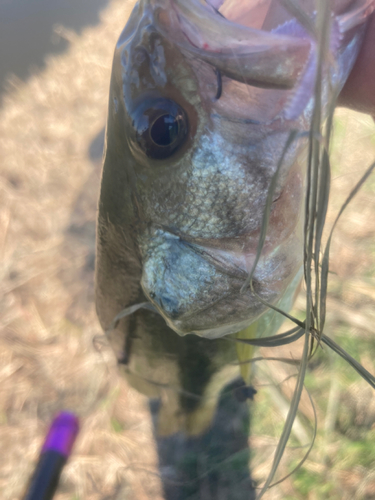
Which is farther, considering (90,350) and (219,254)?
(90,350)

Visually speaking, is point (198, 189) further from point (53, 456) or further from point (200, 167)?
point (53, 456)

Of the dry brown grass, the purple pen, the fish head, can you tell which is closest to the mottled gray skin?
the fish head

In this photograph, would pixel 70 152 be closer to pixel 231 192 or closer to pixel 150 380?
pixel 150 380

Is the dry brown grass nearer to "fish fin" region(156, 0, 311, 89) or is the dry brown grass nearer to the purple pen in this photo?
the purple pen

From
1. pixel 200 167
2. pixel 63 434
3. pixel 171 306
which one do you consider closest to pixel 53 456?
pixel 63 434

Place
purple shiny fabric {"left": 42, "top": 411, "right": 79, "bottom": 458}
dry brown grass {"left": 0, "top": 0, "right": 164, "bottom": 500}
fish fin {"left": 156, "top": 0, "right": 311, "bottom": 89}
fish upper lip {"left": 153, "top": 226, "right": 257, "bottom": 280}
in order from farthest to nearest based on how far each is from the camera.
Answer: dry brown grass {"left": 0, "top": 0, "right": 164, "bottom": 500}, purple shiny fabric {"left": 42, "top": 411, "right": 79, "bottom": 458}, fish upper lip {"left": 153, "top": 226, "right": 257, "bottom": 280}, fish fin {"left": 156, "top": 0, "right": 311, "bottom": 89}

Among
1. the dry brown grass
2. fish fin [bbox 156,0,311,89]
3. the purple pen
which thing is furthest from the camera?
the dry brown grass

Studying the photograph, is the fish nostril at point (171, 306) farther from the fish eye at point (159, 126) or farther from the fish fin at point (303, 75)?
the fish fin at point (303, 75)
